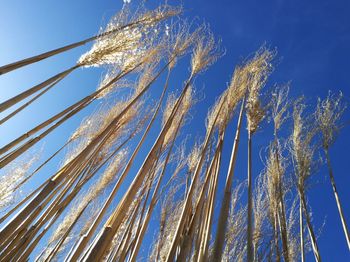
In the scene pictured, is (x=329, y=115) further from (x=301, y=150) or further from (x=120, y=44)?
(x=120, y=44)

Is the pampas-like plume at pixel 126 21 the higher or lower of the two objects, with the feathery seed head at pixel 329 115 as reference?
lower

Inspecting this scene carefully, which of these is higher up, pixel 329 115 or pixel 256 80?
pixel 329 115

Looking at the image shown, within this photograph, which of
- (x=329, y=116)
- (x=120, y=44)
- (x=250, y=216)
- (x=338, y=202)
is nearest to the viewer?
(x=250, y=216)

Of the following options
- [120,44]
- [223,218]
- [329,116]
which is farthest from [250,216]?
[329,116]

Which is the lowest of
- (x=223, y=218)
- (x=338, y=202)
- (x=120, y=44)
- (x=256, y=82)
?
(x=223, y=218)

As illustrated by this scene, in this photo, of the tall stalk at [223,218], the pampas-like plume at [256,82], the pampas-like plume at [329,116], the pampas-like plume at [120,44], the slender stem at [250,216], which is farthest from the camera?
the pampas-like plume at [329,116]

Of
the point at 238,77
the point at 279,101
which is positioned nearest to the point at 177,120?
the point at 238,77

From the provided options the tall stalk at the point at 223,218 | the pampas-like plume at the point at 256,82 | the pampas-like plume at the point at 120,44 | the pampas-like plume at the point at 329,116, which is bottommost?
the tall stalk at the point at 223,218

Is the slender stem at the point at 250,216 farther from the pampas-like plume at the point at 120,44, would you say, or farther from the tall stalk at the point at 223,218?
the pampas-like plume at the point at 120,44

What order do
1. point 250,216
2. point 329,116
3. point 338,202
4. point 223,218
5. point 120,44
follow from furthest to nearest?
point 329,116, point 338,202, point 120,44, point 250,216, point 223,218

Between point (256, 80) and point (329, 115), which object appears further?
point (329, 115)

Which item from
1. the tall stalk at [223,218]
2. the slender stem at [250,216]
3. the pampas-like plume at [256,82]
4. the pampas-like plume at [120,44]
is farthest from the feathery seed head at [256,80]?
the pampas-like plume at [120,44]

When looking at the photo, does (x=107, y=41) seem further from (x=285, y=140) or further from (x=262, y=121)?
(x=285, y=140)

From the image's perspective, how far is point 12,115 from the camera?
4.99ft
